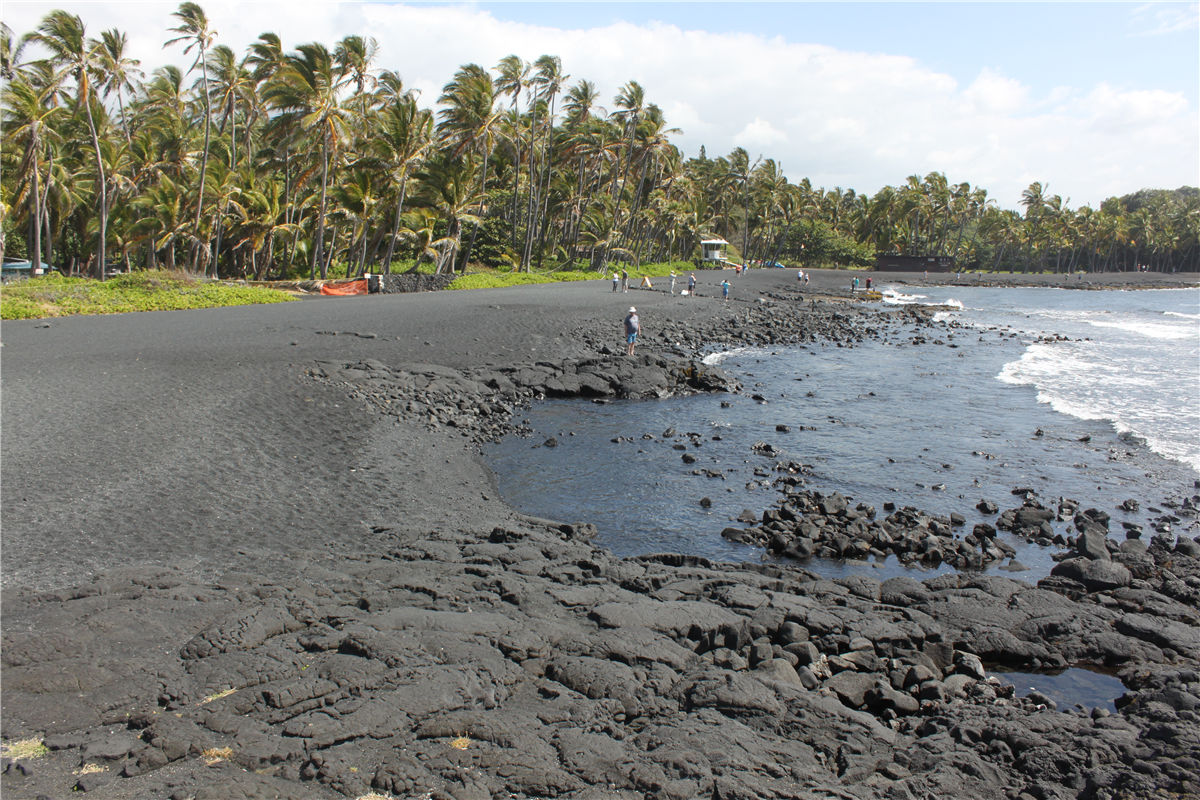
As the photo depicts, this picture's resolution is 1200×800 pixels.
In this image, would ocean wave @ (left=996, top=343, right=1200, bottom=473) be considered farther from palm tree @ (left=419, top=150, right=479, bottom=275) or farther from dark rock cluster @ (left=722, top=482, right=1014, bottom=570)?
palm tree @ (left=419, top=150, right=479, bottom=275)

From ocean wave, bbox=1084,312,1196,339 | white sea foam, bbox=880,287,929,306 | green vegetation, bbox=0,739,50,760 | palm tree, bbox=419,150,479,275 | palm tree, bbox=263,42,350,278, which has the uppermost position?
palm tree, bbox=263,42,350,278

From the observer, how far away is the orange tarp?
121 ft

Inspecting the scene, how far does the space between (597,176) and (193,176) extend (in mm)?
35476

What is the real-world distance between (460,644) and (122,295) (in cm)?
2889

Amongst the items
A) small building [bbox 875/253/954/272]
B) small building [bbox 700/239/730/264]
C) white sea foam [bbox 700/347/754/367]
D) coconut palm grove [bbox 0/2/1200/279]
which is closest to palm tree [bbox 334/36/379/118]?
coconut palm grove [bbox 0/2/1200/279]

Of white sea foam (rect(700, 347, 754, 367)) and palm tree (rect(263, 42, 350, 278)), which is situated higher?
palm tree (rect(263, 42, 350, 278))

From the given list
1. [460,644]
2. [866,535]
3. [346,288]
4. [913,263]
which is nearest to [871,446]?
[866,535]

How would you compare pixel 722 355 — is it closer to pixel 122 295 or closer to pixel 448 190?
pixel 448 190

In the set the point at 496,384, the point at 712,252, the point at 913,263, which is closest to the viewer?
the point at 496,384

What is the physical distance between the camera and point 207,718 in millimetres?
5500

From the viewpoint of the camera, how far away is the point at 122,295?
95.4ft

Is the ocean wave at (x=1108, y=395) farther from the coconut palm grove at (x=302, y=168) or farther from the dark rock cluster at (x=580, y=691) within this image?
the coconut palm grove at (x=302, y=168)

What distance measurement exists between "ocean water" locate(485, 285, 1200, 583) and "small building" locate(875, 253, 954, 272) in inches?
3284

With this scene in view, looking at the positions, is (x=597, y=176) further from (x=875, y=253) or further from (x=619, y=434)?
(x=875, y=253)
